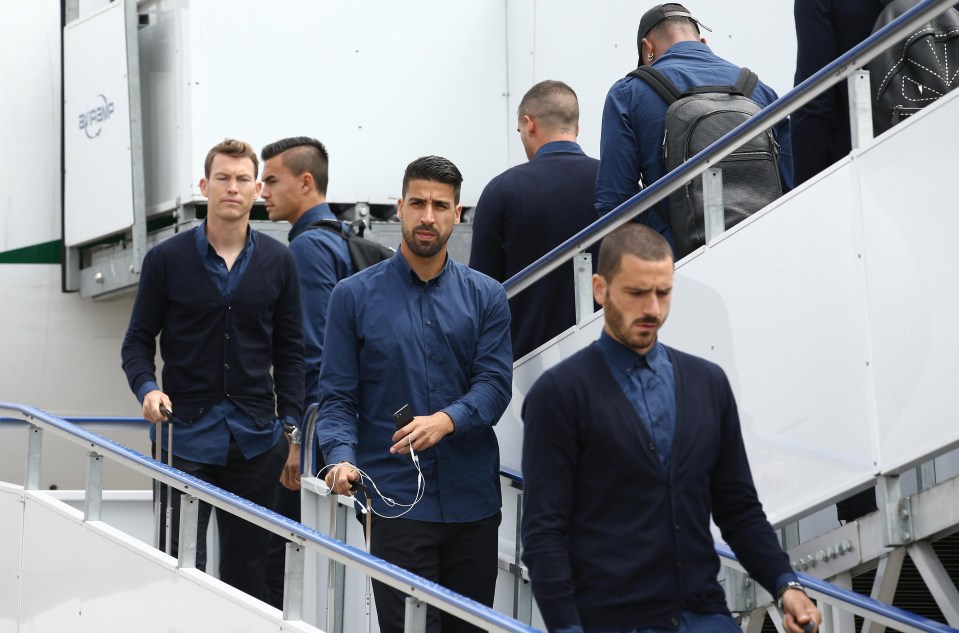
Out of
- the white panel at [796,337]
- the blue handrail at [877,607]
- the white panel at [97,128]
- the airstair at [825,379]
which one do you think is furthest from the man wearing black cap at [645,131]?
the white panel at [97,128]

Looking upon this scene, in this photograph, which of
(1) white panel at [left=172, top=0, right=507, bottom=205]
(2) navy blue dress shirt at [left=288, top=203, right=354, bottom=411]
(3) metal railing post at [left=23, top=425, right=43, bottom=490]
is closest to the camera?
(2) navy blue dress shirt at [left=288, top=203, right=354, bottom=411]

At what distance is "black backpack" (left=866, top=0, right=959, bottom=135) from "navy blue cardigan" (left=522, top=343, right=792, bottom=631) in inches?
61.6

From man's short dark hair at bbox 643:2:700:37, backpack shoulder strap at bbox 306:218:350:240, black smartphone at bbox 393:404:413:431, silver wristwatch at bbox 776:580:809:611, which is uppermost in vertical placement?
man's short dark hair at bbox 643:2:700:37

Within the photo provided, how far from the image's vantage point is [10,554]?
6.41 metres

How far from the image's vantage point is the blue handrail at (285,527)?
11.4 feet

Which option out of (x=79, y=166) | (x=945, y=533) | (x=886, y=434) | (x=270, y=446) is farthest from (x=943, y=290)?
(x=79, y=166)

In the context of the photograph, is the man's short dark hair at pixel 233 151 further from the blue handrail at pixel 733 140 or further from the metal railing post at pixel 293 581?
the metal railing post at pixel 293 581

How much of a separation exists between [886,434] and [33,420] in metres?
3.51

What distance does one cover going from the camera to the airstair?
13.0ft

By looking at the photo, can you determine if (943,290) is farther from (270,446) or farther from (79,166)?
(79,166)

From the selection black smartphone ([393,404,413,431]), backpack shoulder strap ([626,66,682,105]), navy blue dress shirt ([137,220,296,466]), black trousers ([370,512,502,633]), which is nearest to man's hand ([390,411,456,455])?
black smartphone ([393,404,413,431])

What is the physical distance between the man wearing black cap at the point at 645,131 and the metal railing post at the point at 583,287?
193mm

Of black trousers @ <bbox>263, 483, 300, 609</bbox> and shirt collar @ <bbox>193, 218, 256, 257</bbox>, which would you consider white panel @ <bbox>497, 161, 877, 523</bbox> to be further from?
black trousers @ <bbox>263, 483, 300, 609</bbox>

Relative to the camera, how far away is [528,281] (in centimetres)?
524
